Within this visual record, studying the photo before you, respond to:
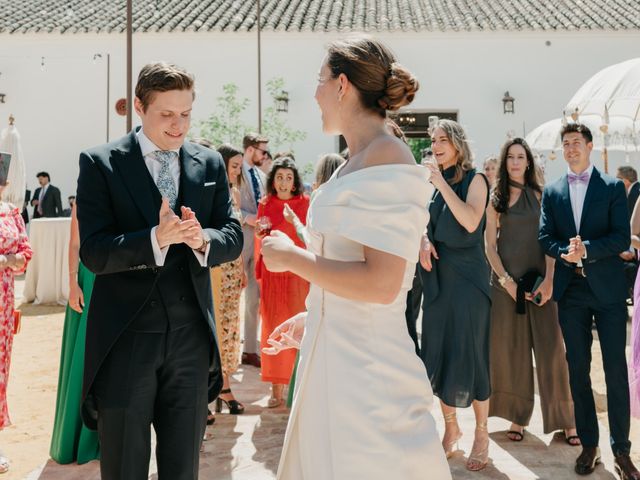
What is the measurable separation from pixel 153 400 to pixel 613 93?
452 centimetres

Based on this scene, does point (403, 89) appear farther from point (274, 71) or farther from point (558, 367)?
point (274, 71)

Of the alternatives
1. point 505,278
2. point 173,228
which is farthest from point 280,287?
point 173,228

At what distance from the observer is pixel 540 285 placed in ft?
15.2

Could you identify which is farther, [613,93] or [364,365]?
[613,93]

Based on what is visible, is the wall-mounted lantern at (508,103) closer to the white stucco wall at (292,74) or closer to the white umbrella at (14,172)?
the white stucco wall at (292,74)

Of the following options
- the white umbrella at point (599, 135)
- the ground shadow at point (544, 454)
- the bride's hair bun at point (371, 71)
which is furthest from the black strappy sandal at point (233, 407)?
the white umbrella at point (599, 135)

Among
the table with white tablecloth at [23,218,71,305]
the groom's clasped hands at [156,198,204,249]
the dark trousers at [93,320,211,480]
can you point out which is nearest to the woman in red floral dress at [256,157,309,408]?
the dark trousers at [93,320,211,480]

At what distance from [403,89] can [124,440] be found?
60.4 inches

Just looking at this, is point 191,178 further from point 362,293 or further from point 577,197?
point 577,197

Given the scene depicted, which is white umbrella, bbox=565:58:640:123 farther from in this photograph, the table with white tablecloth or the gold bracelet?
the table with white tablecloth

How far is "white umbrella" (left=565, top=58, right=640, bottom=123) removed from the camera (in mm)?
5344

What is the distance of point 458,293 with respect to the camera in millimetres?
4180

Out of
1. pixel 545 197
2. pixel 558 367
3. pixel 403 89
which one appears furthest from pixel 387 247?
pixel 558 367

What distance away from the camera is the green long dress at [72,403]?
405 centimetres
